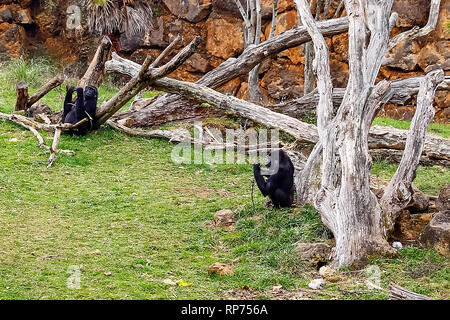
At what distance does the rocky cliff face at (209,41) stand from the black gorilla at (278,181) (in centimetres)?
885

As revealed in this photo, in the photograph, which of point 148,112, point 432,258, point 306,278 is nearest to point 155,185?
point 148,112

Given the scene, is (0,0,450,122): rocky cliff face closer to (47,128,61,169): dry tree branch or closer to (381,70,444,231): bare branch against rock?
(47,128,61,169): dry tree branch

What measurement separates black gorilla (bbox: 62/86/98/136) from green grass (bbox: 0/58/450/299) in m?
0.29

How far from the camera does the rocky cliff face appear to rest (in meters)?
16.6

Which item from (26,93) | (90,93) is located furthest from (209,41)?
(90,93)

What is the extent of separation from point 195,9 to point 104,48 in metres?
4.99

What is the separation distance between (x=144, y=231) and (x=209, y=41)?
11767 mm

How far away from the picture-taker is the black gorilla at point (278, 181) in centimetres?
857

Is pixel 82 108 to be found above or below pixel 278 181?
above

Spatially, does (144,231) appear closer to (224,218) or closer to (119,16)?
(224,218)

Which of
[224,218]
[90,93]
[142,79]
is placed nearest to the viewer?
[224,218]

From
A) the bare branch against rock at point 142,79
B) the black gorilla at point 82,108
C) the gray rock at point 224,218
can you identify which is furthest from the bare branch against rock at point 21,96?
the gray rock at point 224,218

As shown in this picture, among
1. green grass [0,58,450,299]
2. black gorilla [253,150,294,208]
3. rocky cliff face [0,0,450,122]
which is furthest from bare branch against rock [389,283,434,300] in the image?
rocky cliff face [0,0,450,122]

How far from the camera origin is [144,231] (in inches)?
322
